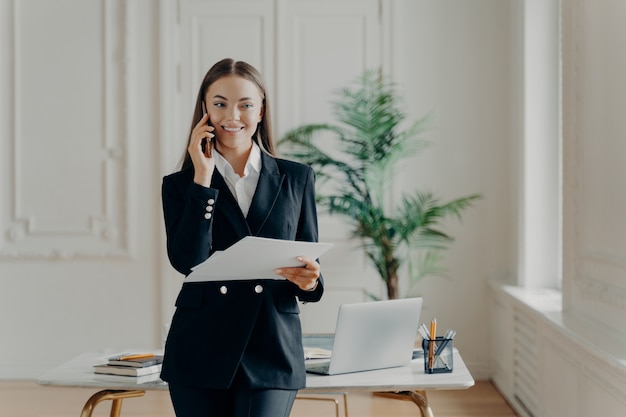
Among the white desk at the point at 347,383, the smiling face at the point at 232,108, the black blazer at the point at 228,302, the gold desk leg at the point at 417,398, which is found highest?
the smiling face at the point at 232,108

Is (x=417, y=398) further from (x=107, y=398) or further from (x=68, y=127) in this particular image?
(x=68, y=127)

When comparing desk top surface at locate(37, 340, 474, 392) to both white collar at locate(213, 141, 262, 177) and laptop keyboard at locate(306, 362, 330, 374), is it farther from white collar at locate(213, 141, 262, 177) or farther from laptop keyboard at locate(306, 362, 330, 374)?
white collar at locate(213, 141, 262, 177)

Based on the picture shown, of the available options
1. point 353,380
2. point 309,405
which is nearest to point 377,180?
point 309,405

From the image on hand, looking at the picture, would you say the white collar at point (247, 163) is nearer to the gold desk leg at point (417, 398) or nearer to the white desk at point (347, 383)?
the white desk at point (347, 383)

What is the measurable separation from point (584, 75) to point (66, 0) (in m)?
3.39

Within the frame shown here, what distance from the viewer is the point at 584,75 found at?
11.9 feet

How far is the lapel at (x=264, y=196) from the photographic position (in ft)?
6.47

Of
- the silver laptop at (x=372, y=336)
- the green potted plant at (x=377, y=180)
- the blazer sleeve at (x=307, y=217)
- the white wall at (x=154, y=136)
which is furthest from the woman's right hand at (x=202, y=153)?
the white wall at (x=154, y=136)

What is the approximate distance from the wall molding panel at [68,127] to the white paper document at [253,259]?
3.79 metres

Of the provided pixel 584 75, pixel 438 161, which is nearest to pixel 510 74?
pixel 438 161

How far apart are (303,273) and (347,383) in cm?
62

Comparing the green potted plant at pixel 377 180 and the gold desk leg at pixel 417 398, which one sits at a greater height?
the green potted plant at pixel 377 180

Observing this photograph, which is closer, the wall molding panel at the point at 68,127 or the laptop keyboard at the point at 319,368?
the laptop keyboard at the point at 319,368

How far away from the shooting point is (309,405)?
4.89 meters
